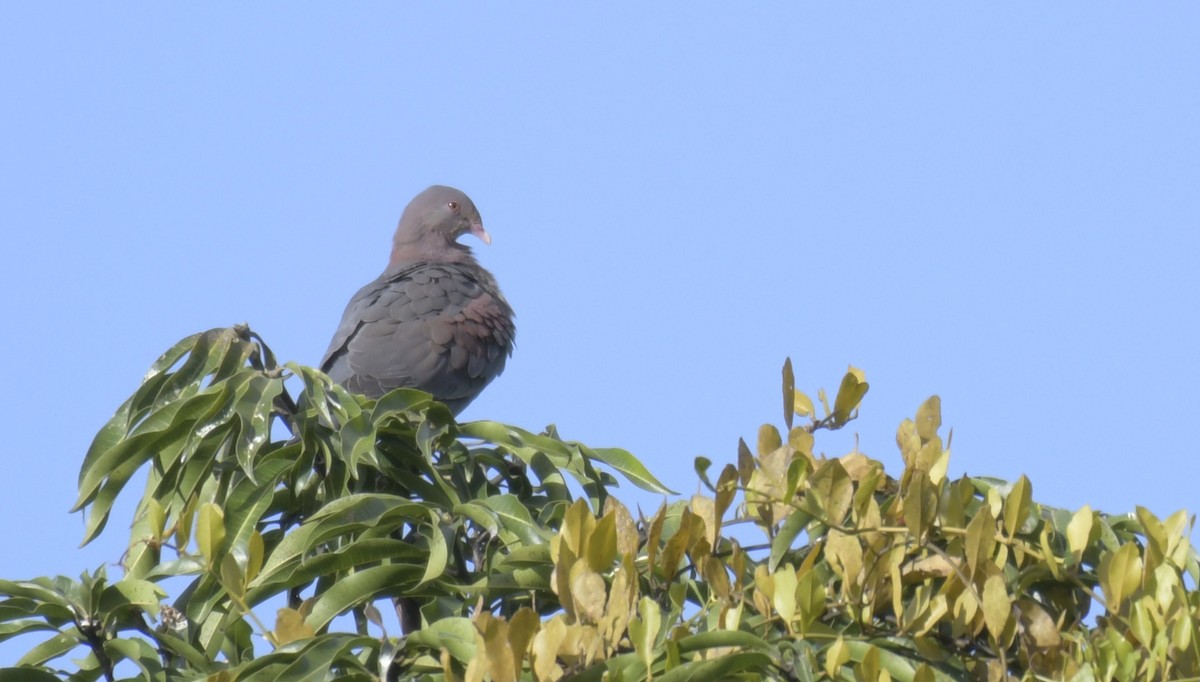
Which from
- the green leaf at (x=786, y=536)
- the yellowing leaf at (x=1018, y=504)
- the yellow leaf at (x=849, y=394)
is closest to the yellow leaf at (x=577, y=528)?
the green leaf at (x=786, y=536)

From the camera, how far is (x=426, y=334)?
6398 mm

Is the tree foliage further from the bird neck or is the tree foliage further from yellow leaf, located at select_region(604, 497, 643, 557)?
the bird neck

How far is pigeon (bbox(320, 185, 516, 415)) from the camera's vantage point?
20.6 feet

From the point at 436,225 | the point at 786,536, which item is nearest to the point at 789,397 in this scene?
the point at 786,536

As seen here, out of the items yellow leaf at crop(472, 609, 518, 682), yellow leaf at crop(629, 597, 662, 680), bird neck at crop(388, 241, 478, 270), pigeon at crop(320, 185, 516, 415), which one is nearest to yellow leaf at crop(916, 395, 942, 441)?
yellow leaf at crop(629, 597, 662, 680)

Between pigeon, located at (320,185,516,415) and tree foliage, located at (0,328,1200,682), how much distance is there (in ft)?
10.9

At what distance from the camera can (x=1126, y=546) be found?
2061 millimetres

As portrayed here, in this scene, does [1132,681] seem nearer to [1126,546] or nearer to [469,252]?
[1126,546]

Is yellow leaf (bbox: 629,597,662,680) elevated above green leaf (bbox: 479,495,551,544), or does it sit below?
below

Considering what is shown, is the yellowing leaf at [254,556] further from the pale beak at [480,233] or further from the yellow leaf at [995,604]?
the pale beak at [480,233]

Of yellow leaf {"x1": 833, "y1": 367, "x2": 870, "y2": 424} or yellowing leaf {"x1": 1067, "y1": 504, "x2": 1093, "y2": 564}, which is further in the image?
yellow leaf {"x1": 833, "y1": 367, "x2": 870, "y2": 424}

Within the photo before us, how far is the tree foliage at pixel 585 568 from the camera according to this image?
1968 millimetres

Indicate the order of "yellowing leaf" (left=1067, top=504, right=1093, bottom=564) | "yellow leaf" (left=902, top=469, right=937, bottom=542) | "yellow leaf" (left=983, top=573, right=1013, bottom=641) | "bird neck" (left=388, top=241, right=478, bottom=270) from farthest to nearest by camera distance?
1. "bird neck" (left=388, top=241, right=478, bottom=270)
2. "yellowing leaf" (left=1067, top=504, right=1093, bottom=564)
3. "yellow leaf" (left=902, top=469, right=937, bottom=542)
4. "yellow leaf" (left=983, top=573, right=1013, bottom=641)

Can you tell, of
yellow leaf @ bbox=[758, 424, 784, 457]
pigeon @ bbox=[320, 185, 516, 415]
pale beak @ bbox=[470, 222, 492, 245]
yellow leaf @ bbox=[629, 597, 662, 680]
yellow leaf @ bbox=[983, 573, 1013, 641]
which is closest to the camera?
yellow leaf @ bbox=[629, 597, 662, 680]
